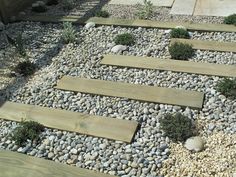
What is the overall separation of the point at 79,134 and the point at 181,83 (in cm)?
181

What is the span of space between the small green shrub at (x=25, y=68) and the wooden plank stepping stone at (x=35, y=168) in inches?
78.8

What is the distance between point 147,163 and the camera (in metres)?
4.21

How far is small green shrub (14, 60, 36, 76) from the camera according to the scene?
19.9ft

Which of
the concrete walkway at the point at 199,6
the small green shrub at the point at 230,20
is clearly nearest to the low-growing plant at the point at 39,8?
the concrete walkway at the point at 199,6

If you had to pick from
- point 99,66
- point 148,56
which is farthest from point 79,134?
point 148,56

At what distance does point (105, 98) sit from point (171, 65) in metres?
1.33

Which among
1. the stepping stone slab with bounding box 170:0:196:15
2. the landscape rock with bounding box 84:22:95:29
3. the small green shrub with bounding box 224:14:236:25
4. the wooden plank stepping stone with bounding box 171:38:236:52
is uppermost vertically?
the small green shrub with bounding box 224:14:236:25

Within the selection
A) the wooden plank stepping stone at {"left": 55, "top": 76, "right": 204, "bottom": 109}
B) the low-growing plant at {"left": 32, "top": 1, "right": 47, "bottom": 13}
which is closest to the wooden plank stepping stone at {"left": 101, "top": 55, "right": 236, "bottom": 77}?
the wooden plank stepping stone at {"left": 55, "top": 76, "right": 204, "bottom": 109}

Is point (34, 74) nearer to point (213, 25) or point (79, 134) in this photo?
point (79, 134)

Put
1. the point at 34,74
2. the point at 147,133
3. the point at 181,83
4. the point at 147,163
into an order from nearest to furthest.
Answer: the point at 147,163, the point at 147,133, the point at 181,83, the point at 34,74

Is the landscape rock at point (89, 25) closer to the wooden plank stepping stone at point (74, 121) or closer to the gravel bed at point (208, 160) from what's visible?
the wooden plank stepping stone at point (74, 121)

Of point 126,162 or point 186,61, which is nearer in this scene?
point 126,162

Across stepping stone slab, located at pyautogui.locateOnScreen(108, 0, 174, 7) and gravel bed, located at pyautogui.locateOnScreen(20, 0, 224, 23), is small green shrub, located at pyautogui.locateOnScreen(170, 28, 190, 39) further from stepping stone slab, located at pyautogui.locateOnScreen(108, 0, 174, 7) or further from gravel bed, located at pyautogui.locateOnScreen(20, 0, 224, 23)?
stepping stone slab, located at pyautogui.locateOnScreen(108, 0, 174, 7)

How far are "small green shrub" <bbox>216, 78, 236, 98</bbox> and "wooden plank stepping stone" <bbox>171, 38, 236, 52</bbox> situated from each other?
1.12 metres
